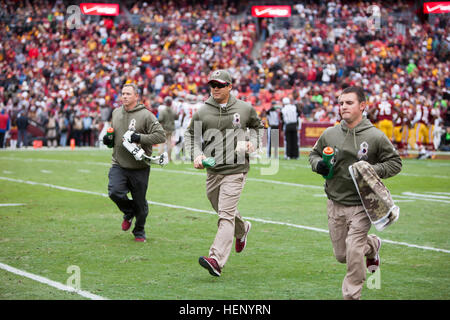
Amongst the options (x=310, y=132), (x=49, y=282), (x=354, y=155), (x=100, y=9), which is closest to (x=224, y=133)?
(x=354, y=155)

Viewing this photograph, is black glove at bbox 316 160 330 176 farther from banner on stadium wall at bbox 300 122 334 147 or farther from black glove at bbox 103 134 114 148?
banner on stadium wall at bbox 300 122 334 147

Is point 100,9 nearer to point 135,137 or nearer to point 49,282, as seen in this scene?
point 135,137

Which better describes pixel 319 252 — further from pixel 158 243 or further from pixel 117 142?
pixel 117 142

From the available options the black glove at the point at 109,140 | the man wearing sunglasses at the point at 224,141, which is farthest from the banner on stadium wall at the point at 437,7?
the man wearing sunglasses at the point at 224,141

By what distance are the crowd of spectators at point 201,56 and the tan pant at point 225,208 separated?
82.5 ft

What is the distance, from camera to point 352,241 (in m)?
5.98

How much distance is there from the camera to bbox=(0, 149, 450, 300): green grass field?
6684 mm

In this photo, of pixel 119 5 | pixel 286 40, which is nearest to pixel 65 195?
pixel 286 40

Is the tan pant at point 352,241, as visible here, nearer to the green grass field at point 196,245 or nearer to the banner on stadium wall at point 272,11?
the green grass field at point 196,245

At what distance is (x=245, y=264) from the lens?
7.91 metres

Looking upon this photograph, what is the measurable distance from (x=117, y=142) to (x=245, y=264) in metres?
→ 2.56

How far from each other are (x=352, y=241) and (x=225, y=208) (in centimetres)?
177

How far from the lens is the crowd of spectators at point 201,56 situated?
35.8m

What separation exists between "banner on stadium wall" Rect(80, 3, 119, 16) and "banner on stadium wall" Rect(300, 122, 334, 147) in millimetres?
16387
